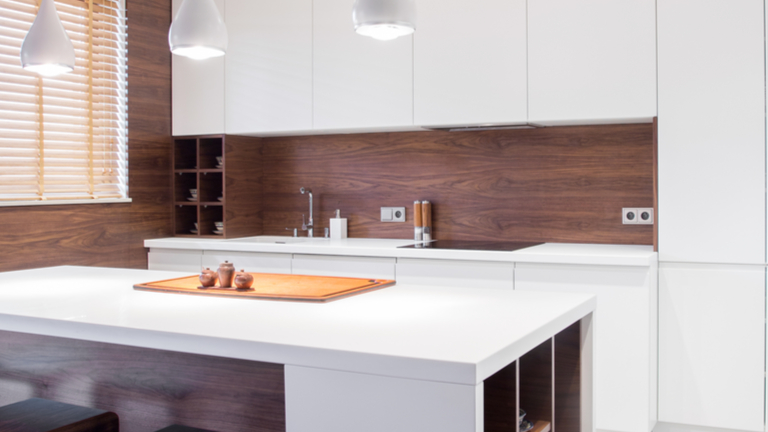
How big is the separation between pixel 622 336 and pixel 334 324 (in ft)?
5.98

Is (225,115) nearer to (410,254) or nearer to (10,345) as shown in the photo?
(410,254)

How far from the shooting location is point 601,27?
10.5ft

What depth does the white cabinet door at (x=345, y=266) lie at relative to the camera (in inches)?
136

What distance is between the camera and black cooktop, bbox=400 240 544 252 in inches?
132

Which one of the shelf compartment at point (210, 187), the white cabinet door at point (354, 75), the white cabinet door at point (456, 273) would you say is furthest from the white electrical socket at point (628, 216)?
the shelf compartment at point (210, 187)

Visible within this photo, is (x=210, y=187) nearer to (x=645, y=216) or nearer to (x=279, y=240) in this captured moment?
(x=279, y=240)

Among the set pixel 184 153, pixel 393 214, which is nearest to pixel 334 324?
pixel 393 214

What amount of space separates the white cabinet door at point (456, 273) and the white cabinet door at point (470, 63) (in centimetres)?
72

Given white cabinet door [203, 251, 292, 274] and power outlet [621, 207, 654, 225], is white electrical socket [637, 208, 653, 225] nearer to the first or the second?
power outlet [621, 207, 654, 225]

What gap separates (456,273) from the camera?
10.8 feet
